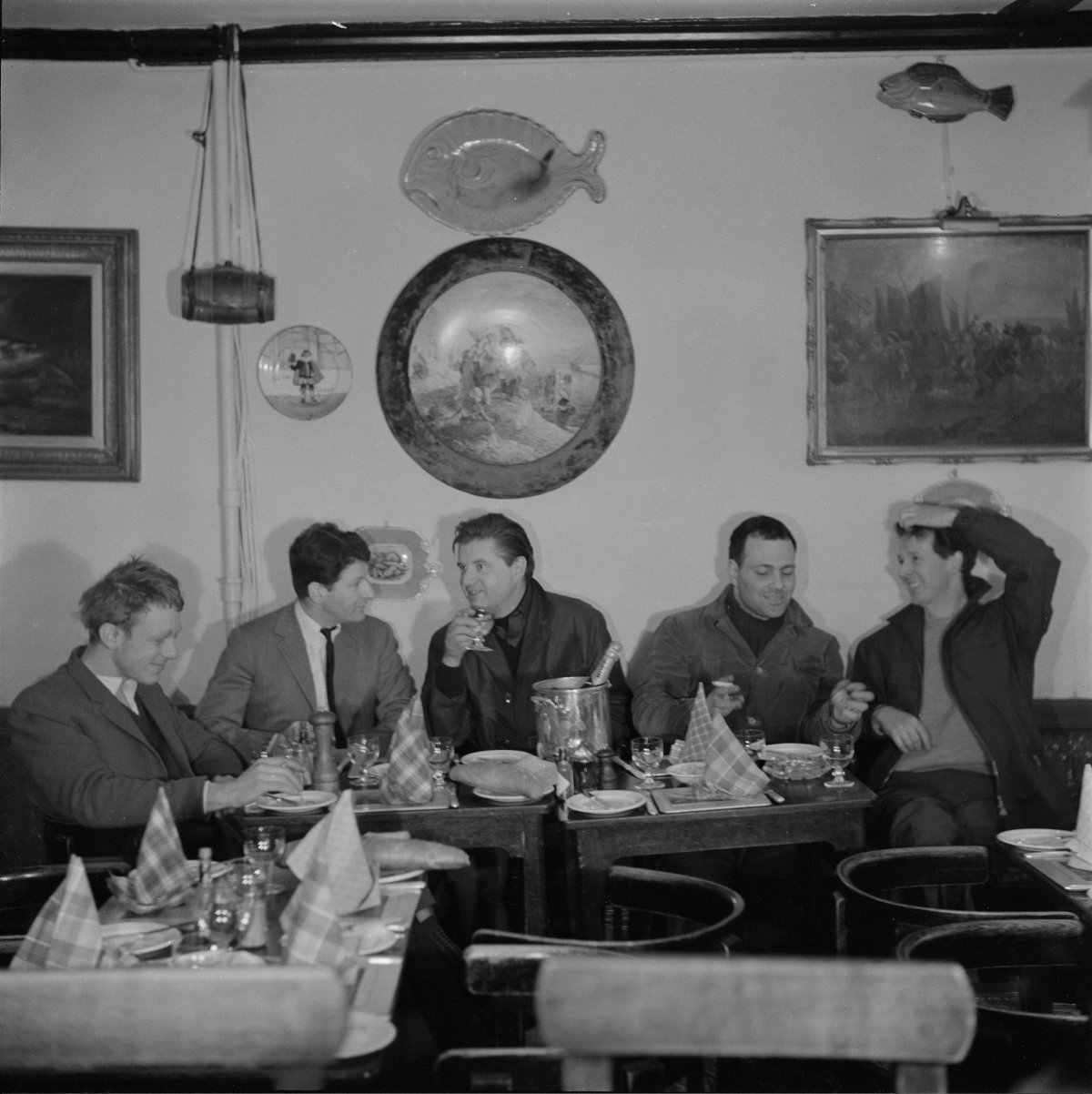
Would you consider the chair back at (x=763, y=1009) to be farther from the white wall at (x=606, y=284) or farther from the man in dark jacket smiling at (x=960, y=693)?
the white wall at (x=606, y=284)

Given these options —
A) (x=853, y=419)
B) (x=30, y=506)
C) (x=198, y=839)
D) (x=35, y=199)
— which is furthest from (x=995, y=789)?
(x=35, y=199)

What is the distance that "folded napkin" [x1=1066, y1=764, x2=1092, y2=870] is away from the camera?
10.3 ft

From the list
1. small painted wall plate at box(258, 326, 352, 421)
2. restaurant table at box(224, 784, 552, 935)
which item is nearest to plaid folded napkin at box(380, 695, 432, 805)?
restaurant table at box(224, 784, 552, 935)

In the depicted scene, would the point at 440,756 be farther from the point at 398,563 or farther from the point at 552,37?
the point at 552,37

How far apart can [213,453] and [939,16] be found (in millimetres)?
3500

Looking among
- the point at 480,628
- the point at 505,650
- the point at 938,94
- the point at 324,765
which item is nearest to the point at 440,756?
the point at 324,765

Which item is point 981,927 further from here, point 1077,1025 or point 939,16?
point 939,16

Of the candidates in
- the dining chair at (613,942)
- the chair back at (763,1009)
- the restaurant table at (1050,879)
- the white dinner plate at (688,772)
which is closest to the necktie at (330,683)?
the white dinner plate at (688,772)

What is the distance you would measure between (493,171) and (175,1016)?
4279 millimetres

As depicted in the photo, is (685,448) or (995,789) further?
(685,448)

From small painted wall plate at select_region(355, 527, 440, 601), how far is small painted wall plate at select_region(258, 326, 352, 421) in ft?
1.89

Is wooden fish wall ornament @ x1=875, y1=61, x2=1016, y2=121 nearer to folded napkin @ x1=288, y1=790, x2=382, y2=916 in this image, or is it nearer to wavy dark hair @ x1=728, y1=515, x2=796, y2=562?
wavy dark hair @ x1=728, y1=515, x2=796, y2=562

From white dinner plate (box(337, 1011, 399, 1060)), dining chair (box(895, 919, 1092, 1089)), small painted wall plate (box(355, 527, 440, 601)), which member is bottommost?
dining chair (box(895, 919, 1092, 1089))

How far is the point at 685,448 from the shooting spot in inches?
210
